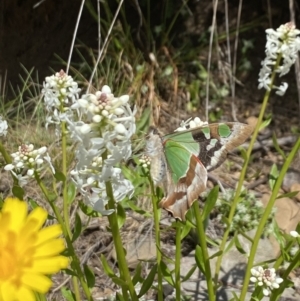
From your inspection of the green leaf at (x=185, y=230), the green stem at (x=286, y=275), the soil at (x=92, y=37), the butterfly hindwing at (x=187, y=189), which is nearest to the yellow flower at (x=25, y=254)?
the butterfly hindwing at (x=187, y=189)

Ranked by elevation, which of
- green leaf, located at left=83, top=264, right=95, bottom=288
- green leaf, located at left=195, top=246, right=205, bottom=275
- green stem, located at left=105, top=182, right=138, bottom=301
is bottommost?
green leaf, located at left=83, top=264, right=95, bottom=288

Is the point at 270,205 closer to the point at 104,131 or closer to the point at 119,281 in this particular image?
the point at 119,281

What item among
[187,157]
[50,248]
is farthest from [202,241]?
[50,248]

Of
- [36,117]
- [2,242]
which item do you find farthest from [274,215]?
[2,242]

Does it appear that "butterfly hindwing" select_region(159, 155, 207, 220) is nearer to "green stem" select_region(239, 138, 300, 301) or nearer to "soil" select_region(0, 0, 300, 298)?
"green stem" select_region(239, 138, 300, 301)

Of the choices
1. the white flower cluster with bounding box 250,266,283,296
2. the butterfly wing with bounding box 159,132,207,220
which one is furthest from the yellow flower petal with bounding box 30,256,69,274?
the white flower cluster with bounding box 250,266,283,296

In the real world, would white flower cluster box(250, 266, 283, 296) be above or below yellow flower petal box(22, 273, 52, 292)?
below

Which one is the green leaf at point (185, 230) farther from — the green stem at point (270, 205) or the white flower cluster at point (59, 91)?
the white flower cluster at point (59, 91)
